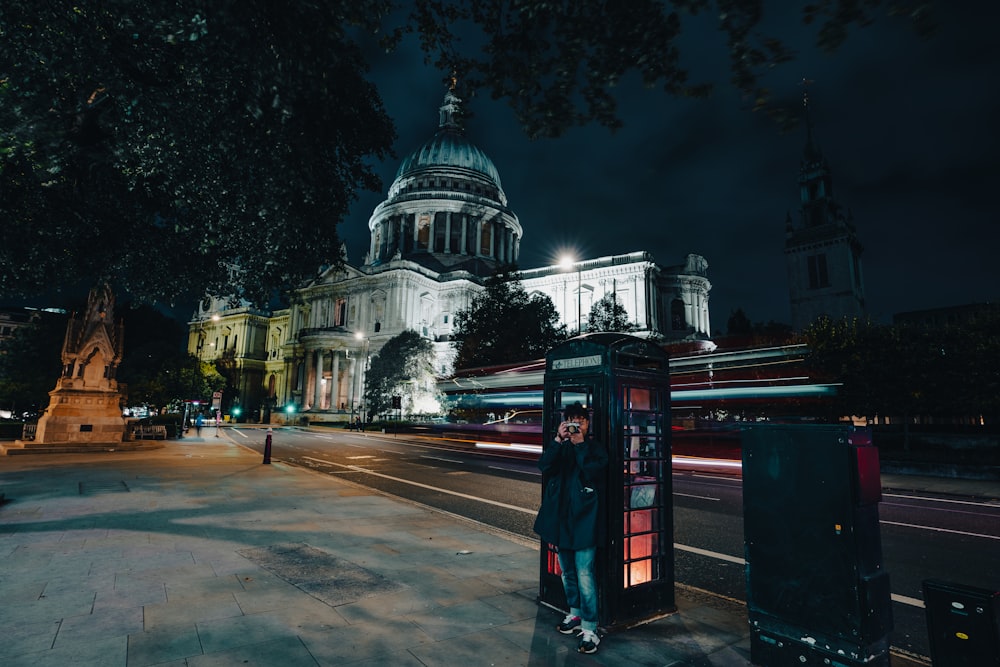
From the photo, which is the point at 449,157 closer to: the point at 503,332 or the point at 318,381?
the point at 318,381

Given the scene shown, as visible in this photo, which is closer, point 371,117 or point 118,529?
point 118,529

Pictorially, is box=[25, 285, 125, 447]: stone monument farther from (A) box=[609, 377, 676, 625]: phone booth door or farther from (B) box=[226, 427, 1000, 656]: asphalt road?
(A) box=[609, 377, 676, 625]: phone booth door

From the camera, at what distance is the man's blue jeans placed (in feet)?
14.1

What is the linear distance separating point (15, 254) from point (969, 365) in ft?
97.3

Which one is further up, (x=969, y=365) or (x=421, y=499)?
(x=969, y=365)

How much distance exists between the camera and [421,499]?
1194 cm

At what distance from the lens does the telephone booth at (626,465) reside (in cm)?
468

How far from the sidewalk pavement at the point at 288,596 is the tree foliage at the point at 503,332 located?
111ft

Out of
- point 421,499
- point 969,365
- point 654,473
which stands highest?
point 969,365

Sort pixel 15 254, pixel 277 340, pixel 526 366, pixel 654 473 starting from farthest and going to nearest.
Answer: pixel 277 340 → pixel 526 366 → pixel 15 254 → pixel 654 473

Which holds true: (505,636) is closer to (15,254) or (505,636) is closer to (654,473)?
(654,473)

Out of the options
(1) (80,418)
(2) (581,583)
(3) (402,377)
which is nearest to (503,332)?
(3) (402,377)

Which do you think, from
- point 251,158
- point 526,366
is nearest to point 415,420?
point 526,366

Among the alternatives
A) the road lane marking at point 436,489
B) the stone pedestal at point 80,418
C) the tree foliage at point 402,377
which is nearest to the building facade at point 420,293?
the tree foliage at point 402,377
